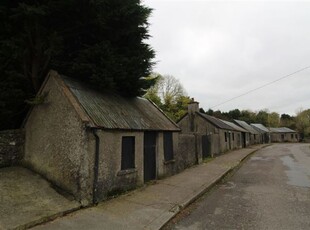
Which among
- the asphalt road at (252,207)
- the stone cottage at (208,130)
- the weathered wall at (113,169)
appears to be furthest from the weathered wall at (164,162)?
the stone cottage at (208,130)

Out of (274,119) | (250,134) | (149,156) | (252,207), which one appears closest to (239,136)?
(250,134)

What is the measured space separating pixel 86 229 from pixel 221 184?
764 centimetres

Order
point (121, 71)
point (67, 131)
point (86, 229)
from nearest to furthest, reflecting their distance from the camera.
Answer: point (86, 229) → point (67, 131) → point (121, 71)

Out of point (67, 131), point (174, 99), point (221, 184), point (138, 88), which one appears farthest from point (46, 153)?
point (174, 99)

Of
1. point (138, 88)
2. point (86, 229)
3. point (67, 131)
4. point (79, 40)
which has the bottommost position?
point (86, 229)

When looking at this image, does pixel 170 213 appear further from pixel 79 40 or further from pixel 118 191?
pixel 79 40

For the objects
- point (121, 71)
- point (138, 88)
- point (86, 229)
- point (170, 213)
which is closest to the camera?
point (86, 229)

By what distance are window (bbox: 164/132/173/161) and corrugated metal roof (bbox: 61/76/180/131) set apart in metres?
0.36

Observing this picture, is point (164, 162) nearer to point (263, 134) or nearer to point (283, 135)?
point (263, 134)

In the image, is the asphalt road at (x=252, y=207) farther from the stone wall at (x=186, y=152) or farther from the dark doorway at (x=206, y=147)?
the dark doorway at (x=206, y=147)

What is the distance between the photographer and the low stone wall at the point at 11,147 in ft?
32.2

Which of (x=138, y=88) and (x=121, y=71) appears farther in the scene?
(x=138, y=88)

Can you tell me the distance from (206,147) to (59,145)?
16.1 m

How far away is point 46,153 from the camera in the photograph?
30.9ft
